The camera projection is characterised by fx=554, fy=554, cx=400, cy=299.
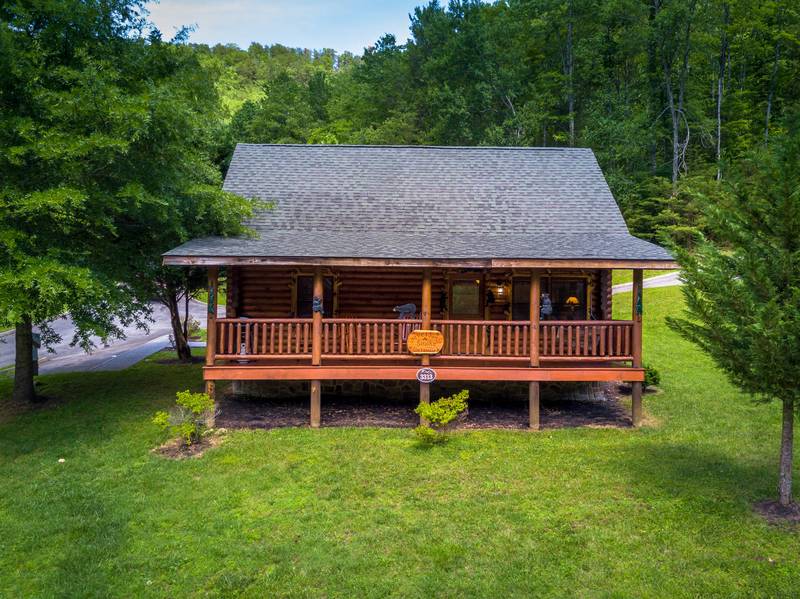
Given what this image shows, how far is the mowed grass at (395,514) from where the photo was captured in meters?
6.32

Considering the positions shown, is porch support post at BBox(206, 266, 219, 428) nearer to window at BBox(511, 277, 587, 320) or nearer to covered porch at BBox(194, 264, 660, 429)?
covered porch at BBox(194, 264, 660, 429)

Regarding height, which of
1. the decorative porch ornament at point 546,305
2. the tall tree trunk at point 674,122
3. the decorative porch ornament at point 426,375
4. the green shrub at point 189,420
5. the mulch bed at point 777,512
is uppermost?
the tall tree trunk at point 674,122

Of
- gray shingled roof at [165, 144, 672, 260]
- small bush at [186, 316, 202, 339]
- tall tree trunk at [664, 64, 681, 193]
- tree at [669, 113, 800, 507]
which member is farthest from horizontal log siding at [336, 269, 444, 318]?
tall tree trunk at [664, 64, 681, 193]

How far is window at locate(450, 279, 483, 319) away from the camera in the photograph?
47.9 ft

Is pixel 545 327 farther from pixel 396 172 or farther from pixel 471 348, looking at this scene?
pixel 396 172

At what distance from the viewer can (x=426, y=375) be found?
1148cm

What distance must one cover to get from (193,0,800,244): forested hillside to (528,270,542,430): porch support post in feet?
81.3

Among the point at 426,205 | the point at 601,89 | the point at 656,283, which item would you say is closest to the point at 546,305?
the point at 426,205

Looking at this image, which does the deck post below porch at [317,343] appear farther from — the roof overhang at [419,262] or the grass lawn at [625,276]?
the grass lawn at [625,276]

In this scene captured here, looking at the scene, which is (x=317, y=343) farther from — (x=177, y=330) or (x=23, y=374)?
(x=177, y=330)

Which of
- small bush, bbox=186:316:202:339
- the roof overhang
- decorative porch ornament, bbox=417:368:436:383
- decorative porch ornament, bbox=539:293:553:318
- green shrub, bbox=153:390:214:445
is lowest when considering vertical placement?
small bush, bbox=186:316:202:339

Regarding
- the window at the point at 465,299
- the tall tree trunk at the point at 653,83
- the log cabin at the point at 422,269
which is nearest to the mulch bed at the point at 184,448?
the log cabin at the point at 422,269

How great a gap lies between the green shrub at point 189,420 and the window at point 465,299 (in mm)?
6688

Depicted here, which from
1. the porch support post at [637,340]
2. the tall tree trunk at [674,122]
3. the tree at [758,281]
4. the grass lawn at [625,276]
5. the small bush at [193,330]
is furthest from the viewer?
the tall tree trunk at [674,122]
